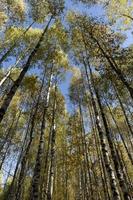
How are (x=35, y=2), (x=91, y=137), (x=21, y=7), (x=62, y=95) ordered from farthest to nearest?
1. (x=62, y=95)
2. (x=91, y=137)
3. (x=21, y=7)
4. (x=35, y=2)

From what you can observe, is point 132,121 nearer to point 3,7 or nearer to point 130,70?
point 130,70

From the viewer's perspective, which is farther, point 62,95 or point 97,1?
point 62,95

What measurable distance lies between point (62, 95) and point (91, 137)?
12.7 feet

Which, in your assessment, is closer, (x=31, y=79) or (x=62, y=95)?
(x=31, y=79)

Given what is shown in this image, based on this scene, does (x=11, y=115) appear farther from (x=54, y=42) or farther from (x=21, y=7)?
(x=21, y=7)

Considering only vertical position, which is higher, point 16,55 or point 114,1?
point 114,1

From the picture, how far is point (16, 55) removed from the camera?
50.0ft

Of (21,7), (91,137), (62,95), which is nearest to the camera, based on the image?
(21,7)

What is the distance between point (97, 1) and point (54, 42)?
360 cm

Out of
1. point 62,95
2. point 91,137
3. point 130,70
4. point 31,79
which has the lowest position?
point 91,137

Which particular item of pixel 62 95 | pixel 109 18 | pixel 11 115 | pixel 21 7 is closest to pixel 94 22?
pixel 109 18

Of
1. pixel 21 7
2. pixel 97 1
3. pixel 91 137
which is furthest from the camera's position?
pixel 91 137

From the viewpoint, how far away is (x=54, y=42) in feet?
50.3

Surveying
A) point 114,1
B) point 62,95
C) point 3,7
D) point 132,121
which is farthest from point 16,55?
point 132,121
